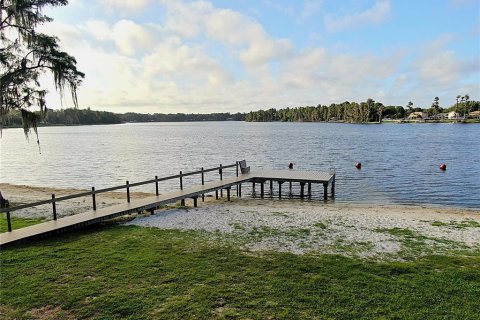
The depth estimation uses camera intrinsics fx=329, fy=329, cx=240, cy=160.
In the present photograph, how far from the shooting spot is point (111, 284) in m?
6.38

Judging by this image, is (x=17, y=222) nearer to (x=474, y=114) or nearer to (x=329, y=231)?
(x=329, y=231)

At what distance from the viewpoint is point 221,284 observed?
20.9 feet

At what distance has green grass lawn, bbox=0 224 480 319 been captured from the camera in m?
5.38

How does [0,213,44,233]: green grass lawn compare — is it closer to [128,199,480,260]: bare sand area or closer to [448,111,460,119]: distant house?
Result: [128,199,480,260]: bare sand area

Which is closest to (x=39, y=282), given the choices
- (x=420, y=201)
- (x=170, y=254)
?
(x=170, y=254)

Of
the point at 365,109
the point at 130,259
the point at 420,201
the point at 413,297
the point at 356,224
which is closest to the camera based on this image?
the point at 413,297

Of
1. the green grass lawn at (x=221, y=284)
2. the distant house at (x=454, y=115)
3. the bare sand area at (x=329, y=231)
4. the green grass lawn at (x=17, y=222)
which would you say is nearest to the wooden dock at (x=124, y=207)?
the bare sand area at (x=329, y=231)

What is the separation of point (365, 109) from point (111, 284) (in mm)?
198382

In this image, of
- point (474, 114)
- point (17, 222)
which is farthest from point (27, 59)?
point (474, 114)

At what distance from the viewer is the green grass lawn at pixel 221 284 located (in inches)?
212

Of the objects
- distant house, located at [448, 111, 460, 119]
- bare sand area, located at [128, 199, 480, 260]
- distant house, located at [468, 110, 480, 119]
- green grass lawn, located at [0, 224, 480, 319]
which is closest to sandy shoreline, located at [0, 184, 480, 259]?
bare sand area, located at [128, 199, 480, 260]

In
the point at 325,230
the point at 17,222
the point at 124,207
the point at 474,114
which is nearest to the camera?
the point at 325,230

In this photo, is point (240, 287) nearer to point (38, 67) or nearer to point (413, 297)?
point (413, 297)

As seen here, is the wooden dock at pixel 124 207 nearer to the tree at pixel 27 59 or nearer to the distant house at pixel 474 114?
the tree at pixel 27 59
